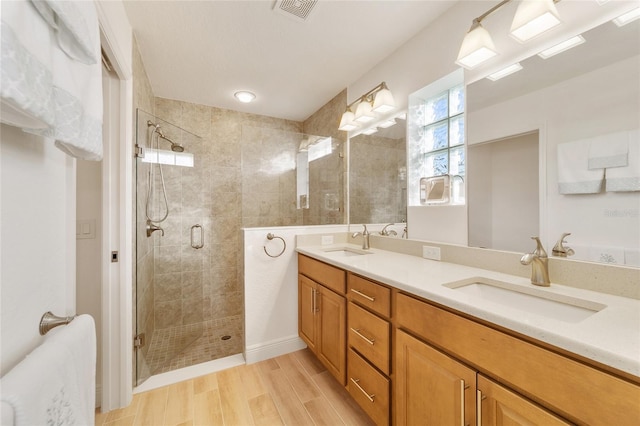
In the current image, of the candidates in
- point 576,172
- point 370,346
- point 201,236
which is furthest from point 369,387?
point 201,236

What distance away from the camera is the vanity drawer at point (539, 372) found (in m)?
0.56

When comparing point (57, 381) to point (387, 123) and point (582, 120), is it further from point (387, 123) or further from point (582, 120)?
point (387, 123)

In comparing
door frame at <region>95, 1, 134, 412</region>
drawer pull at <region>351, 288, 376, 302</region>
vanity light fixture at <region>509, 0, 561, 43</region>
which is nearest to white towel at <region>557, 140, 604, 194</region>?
vanity light fixture at <region>509, 0, 561, 43</region>

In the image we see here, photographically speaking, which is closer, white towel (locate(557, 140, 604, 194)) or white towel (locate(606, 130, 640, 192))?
white towel (locate(606, 130, 640, 192))

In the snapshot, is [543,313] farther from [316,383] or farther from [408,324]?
[316,383]

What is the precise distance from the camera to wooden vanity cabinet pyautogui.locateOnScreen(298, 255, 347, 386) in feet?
5.09

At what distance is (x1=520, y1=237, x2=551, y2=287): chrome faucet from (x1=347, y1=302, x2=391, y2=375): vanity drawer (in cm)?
66

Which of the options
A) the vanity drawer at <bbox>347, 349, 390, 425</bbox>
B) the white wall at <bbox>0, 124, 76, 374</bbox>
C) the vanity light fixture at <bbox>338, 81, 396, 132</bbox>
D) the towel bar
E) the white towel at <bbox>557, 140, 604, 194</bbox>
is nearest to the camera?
the white wall at <bbox>0, 124, 76, 374</bbox>

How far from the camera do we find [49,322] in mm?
657

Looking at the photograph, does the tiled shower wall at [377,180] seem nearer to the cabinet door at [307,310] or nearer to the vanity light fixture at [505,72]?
the vanity light fixture at [505,72]

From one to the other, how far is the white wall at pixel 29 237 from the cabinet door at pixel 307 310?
1.42m

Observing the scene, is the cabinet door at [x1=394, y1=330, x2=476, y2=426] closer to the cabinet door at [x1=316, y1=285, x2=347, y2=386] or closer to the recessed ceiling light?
the cabinet door at [x1=316, y1=285, x2=347, y2=386]

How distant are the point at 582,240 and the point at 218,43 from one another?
2.49 m

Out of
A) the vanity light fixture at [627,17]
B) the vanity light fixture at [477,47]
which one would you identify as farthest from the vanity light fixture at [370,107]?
the vanity light fixture at [627,17]
